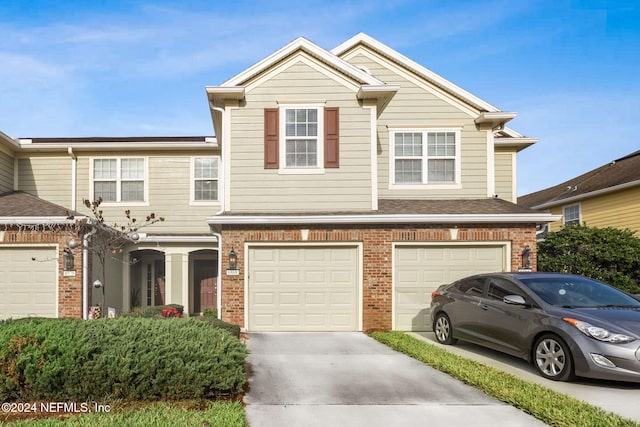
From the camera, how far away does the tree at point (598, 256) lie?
1255cm

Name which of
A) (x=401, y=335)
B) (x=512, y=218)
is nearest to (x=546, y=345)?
(x=401, y=335)

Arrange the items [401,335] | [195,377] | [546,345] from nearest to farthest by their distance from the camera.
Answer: [195,377] < [546,345] < [401,335]

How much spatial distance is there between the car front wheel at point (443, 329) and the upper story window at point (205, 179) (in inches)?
346

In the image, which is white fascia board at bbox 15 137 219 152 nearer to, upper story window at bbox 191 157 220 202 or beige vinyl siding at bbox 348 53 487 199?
upper story window at bbox 191 157 220 202

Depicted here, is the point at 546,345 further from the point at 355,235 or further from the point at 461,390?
the point at 355,235

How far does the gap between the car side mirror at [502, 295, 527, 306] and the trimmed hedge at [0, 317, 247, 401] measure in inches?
169

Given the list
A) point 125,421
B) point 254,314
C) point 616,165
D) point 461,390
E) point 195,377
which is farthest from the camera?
point 616,165

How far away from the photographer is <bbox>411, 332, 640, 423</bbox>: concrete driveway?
16.8 ft

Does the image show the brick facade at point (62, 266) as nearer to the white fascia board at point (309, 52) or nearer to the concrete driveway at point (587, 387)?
the white fascia board at point (309, 52)

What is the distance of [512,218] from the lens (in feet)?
33.8

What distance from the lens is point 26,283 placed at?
1118 cm

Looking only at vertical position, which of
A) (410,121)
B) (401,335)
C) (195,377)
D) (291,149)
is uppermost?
(410,121)

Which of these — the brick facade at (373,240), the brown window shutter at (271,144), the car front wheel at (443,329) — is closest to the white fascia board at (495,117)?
the brick facade at (373,240)

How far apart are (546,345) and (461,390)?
5.31 feet
